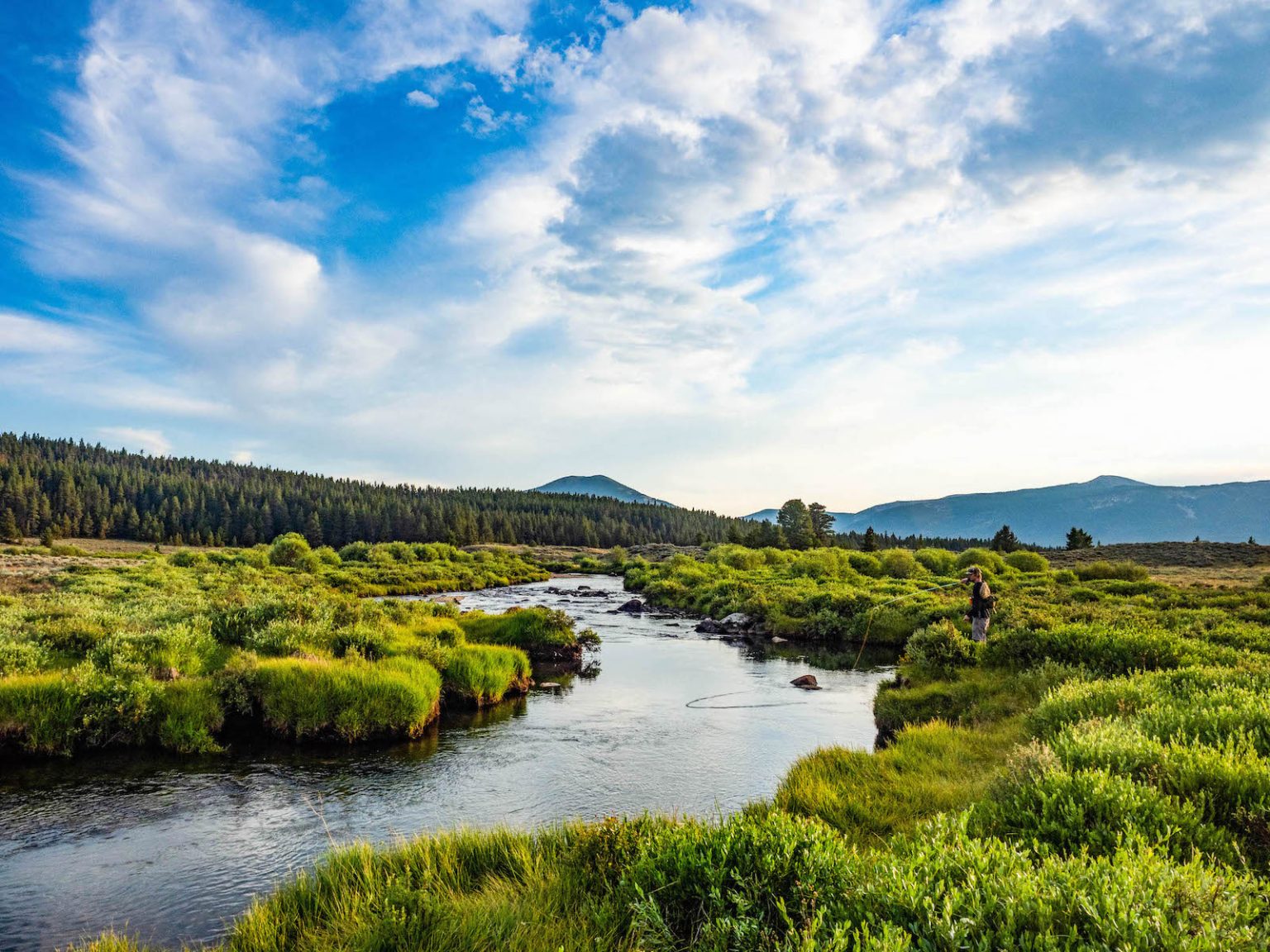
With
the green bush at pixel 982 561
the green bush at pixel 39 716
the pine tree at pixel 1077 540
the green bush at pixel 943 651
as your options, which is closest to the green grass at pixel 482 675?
the green bush at pixel 39 716

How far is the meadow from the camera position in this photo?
4.10 m

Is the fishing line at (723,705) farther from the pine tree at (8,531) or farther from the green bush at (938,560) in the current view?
the pine tree at (8,531)

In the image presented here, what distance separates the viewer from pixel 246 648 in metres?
18.4

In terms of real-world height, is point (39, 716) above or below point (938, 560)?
above

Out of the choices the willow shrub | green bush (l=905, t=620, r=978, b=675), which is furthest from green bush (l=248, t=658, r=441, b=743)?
green bush (l=905, t=620, r=978, b=675)

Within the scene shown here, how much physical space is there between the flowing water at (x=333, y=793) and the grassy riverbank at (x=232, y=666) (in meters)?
0.68

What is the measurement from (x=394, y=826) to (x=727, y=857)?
6615mm

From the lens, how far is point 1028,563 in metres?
61.4

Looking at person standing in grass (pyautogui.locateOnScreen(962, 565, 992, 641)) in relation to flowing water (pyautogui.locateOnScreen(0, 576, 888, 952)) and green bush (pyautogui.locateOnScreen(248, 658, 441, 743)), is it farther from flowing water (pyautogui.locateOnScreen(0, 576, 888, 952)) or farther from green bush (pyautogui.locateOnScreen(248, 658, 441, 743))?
green bush (pyautogui.locateOnScreen(248, 658, 441, 743))

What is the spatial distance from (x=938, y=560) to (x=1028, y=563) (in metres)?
8.84

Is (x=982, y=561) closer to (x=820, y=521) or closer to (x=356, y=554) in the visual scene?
(x=820, y=521)

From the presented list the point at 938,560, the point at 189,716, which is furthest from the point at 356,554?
the point at 189,716

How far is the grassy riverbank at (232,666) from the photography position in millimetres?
13000

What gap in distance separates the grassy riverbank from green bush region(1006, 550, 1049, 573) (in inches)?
2029
